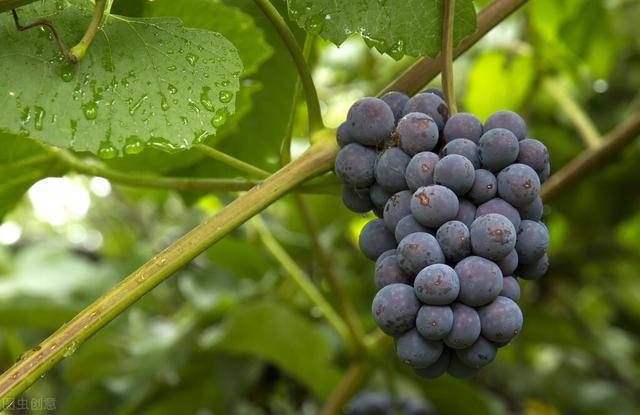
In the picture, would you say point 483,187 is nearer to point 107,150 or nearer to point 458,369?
point 458,369

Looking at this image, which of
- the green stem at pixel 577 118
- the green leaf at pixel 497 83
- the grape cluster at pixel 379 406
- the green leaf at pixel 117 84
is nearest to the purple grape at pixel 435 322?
the green leaf at pixel 117 84

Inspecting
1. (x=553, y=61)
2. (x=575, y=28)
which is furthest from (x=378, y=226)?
(x=553, y=61)

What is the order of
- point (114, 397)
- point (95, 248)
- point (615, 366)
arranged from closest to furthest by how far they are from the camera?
point (114, 397) < point (615, 366) < point (95, 248)

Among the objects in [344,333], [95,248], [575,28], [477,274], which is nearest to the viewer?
[477,274]

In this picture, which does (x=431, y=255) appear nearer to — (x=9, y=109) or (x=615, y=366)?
(x=9, y=109)

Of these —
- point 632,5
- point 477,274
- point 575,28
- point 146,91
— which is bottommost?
point 477,274
